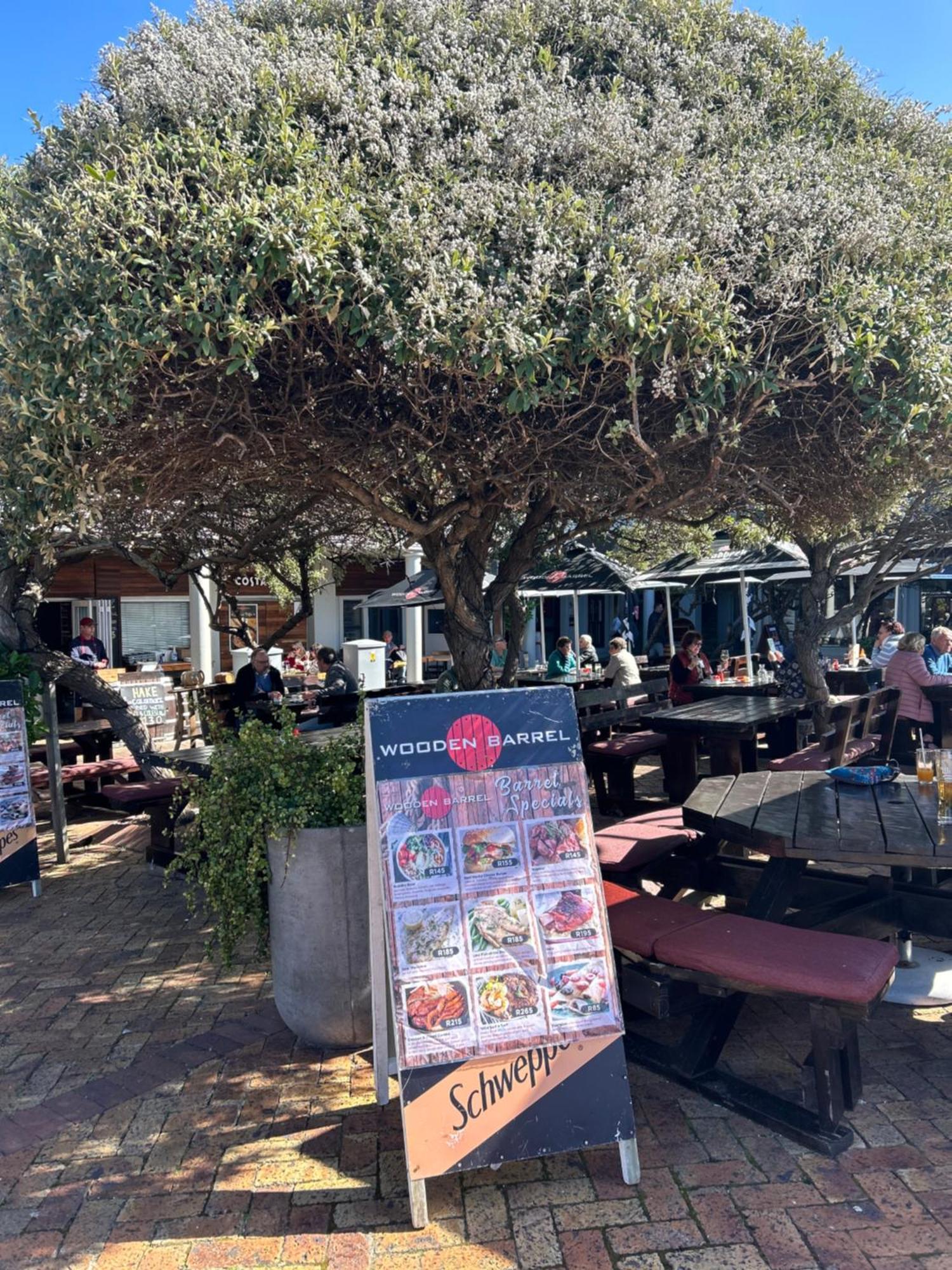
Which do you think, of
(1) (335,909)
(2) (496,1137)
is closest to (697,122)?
(1) (335,909)

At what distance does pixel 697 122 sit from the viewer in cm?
463

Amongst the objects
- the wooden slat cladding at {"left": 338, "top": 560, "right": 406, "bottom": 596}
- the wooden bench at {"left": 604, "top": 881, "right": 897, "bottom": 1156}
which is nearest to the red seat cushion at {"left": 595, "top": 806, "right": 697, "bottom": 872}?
the wooden bench at {"left": 604, "top": 881, "right": 897, "bottom": 1156}

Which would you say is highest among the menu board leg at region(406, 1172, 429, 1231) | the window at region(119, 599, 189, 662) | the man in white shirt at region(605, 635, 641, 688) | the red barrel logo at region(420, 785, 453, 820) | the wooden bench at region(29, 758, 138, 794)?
the window at region(119, 599, 189, 662)

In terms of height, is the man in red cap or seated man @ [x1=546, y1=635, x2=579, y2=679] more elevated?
the man in red cap

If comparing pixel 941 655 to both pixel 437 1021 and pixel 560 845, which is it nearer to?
pixel 560 845

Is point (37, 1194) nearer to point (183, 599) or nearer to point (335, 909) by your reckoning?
point (335, 909)

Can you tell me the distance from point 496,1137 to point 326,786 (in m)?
1.55

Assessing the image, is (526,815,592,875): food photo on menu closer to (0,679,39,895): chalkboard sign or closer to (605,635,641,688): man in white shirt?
(0,679,39,895): chalkboard sign

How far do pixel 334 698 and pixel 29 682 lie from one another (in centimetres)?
295

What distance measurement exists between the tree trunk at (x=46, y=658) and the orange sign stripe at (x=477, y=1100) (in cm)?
563

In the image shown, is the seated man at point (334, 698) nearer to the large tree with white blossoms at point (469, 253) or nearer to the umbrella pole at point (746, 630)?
the large tree with white blossoms at point (469, 253)

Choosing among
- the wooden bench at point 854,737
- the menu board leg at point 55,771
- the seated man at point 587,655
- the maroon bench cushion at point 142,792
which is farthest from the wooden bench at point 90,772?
the seated man at point 587,655

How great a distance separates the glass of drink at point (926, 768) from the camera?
412 cm

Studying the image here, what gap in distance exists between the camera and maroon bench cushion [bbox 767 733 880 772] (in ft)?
20.0
